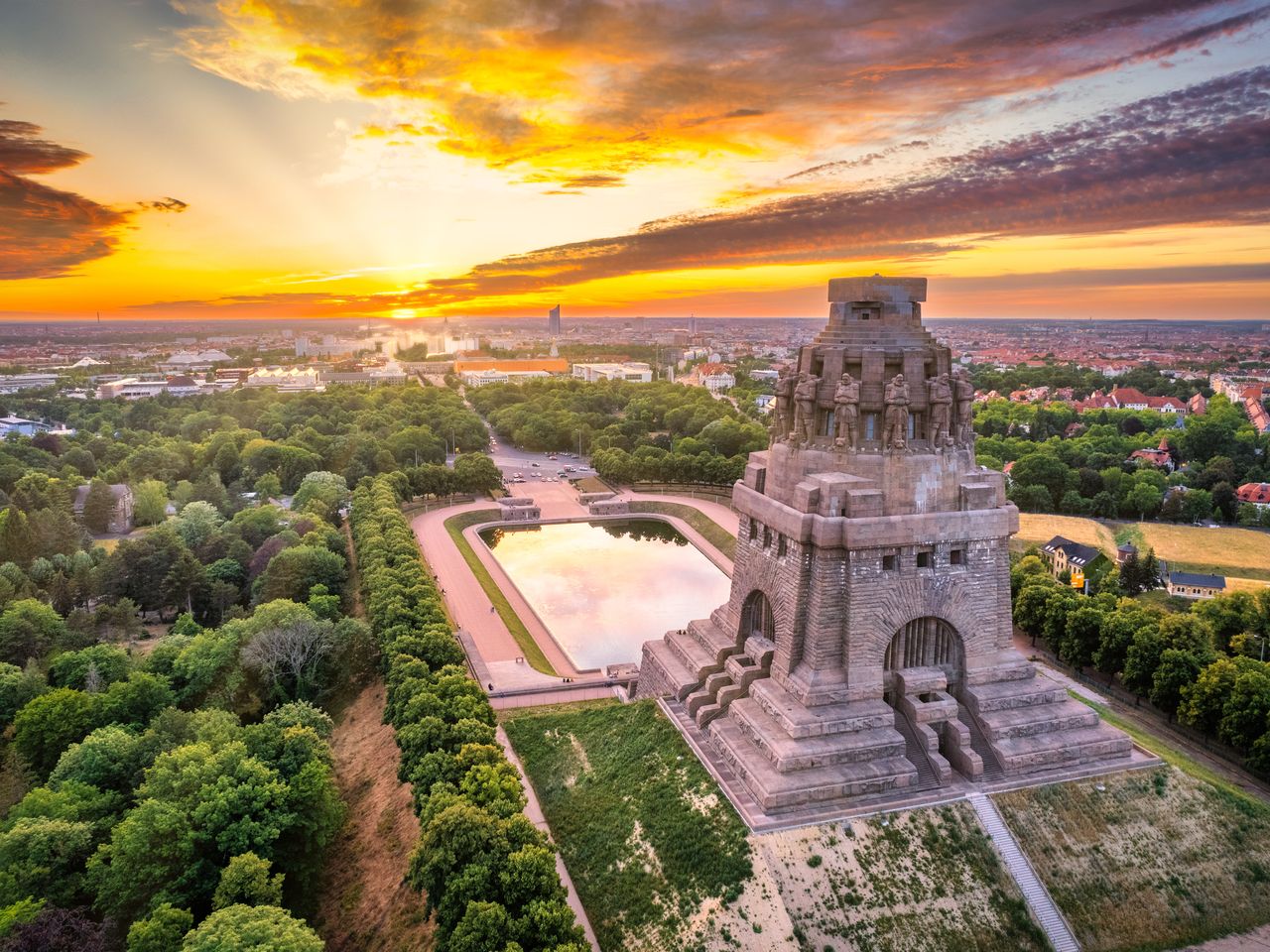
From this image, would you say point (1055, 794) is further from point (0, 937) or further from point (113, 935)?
point (0, 937)

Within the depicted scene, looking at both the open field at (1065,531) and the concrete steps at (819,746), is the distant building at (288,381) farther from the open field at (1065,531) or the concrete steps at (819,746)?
the concrete steps at (819,746)

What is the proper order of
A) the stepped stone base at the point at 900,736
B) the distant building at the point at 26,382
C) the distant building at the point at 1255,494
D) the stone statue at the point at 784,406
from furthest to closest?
the distant building at the point at 26,382 < the distant building at the point at 1255,494 < the stone statue at the point at 784,406 < the stepped stone base at the point at 900,736

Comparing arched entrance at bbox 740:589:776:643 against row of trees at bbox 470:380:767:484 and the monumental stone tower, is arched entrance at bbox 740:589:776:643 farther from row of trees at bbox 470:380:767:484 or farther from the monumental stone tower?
row of trees at bbox 470:380:767:484

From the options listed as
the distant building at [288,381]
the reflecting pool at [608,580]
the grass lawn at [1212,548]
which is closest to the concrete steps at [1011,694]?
the reflecting pool at [608,580]

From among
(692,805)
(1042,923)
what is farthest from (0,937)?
(1042,923)

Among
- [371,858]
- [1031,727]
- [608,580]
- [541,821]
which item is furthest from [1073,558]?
[371,858]

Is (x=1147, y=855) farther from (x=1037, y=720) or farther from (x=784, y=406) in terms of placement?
(x=784, y=406)

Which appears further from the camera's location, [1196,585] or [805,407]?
[1196,585]
